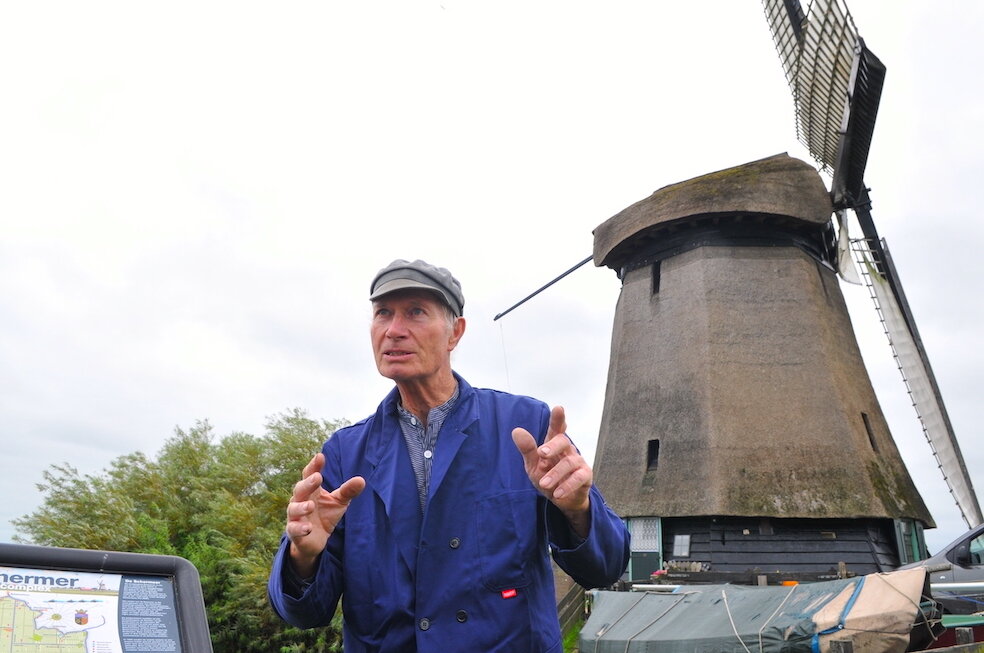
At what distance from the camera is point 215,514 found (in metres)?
9.52

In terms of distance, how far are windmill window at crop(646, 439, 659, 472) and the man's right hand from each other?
12.6 m

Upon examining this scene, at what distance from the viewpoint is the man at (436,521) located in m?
2.12

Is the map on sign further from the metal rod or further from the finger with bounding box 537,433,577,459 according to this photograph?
the metal rod

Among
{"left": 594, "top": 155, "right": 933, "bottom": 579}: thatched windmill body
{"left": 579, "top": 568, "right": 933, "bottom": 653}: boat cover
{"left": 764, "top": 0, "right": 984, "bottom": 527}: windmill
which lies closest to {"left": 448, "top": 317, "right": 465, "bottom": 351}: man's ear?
{"left": 579, "top": 568, "right": 933, "bottom": 653}: boat cover

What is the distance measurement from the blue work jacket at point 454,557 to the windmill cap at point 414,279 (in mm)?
467

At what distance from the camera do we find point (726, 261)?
49.1 ft

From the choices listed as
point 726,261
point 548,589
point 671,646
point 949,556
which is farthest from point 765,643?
point 726,261

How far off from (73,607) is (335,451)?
908 mm

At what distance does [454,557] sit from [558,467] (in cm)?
46

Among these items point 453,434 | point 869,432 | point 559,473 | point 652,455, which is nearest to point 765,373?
point 869,432

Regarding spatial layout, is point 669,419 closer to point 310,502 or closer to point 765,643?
point 765,643

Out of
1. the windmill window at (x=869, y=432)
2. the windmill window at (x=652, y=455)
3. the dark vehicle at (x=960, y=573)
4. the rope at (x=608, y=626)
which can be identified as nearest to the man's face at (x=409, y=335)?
the rope at (x=608, y=626)

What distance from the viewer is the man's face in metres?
2.49

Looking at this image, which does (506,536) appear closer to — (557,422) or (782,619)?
(557,422)
